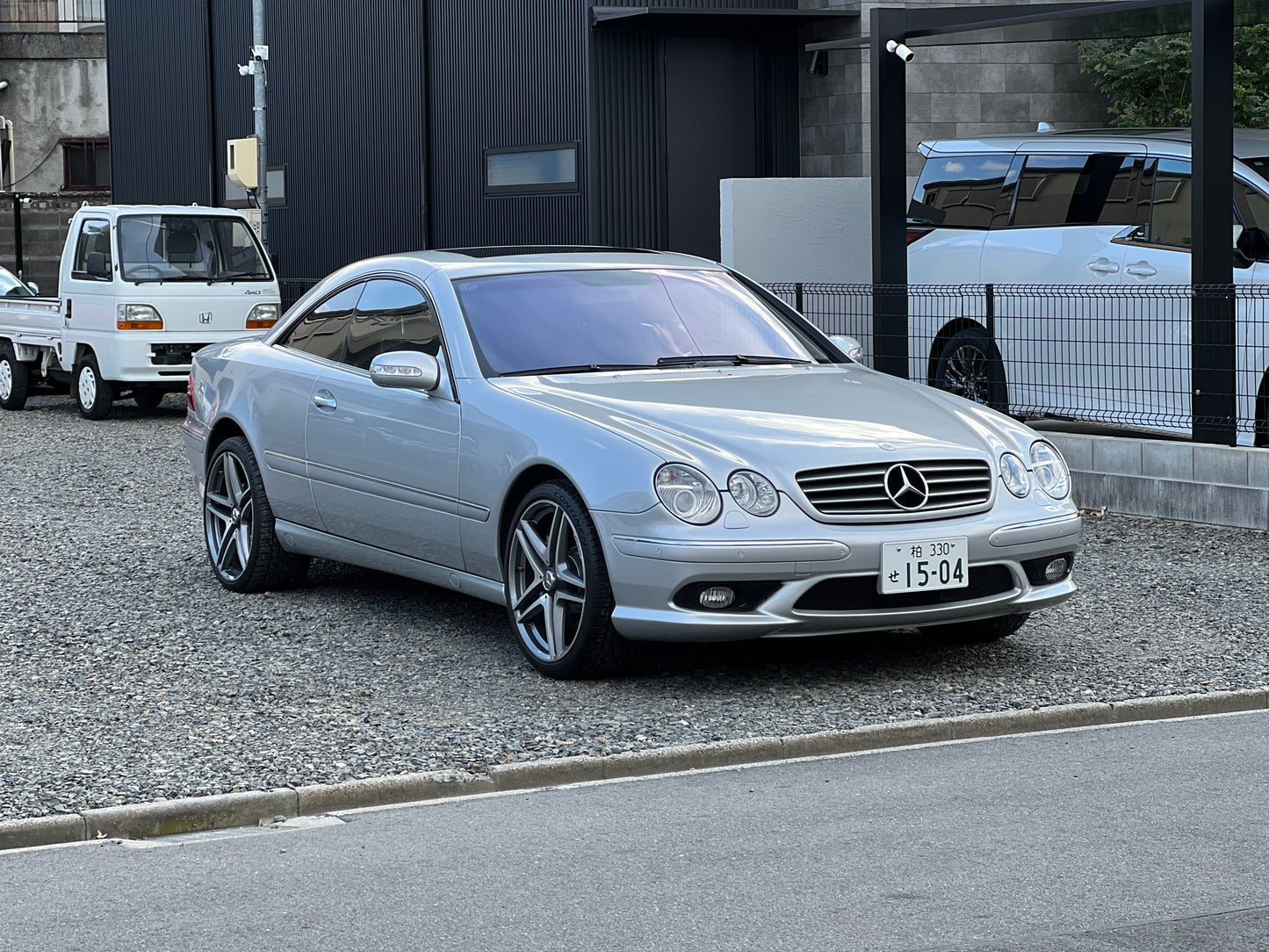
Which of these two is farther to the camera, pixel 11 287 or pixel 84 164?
pixel 84 164

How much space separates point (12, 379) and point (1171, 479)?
13380 mm

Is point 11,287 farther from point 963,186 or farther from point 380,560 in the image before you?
point 380,560

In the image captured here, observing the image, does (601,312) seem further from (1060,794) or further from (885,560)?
(1060,794)

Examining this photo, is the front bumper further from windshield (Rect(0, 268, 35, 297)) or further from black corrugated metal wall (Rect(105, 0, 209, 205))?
black corrugated metal wall (Rect(105, 0, 209, 205))

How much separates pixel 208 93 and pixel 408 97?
6.69 meters

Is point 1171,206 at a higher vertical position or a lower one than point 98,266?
higher

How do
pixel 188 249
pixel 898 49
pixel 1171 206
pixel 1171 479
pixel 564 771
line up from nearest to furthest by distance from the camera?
pixel 564 771 → pixel 1171 479 → pixel 1171 206 → pixel 898 49 → pixel 188 249

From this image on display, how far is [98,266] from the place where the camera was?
60.9 feet

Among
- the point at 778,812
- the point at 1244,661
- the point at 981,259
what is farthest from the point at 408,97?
the point at 778,812

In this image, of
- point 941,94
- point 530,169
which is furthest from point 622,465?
point 530,169

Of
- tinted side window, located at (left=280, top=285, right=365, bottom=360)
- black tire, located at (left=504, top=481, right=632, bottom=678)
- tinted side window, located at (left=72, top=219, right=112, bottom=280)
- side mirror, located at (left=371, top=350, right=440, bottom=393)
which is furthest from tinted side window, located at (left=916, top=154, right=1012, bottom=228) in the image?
tinted side window, located at (left=72, top=219, right=112, bottom=280)

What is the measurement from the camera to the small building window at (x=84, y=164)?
4069 cm

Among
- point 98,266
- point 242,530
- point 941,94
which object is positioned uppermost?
point 941,94

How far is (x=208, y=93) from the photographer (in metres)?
28.8
